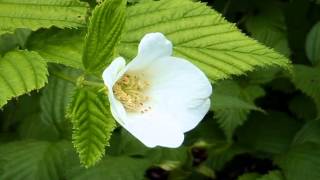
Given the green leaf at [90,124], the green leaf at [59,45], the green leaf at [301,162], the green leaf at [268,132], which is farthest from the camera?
the green leaf at [268,132]

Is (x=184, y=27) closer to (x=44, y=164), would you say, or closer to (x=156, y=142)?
(x=156, y=142)

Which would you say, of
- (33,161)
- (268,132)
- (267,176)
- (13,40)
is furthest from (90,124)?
(268,132)

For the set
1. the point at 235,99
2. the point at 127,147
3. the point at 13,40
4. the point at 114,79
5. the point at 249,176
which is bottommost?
the point at 249,176

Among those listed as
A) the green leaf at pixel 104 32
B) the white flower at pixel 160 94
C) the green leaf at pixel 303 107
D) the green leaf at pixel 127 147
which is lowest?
the green leaf at pixel 303 107

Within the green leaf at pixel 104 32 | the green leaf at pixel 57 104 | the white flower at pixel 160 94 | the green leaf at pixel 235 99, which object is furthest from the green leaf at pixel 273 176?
the green leaf at pixel 104 32

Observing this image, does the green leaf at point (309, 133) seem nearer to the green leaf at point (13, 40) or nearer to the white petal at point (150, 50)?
the green leaf at point (13, 40)

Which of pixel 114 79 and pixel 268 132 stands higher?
pixel 114 79

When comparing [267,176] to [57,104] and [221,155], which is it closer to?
[221,155]
